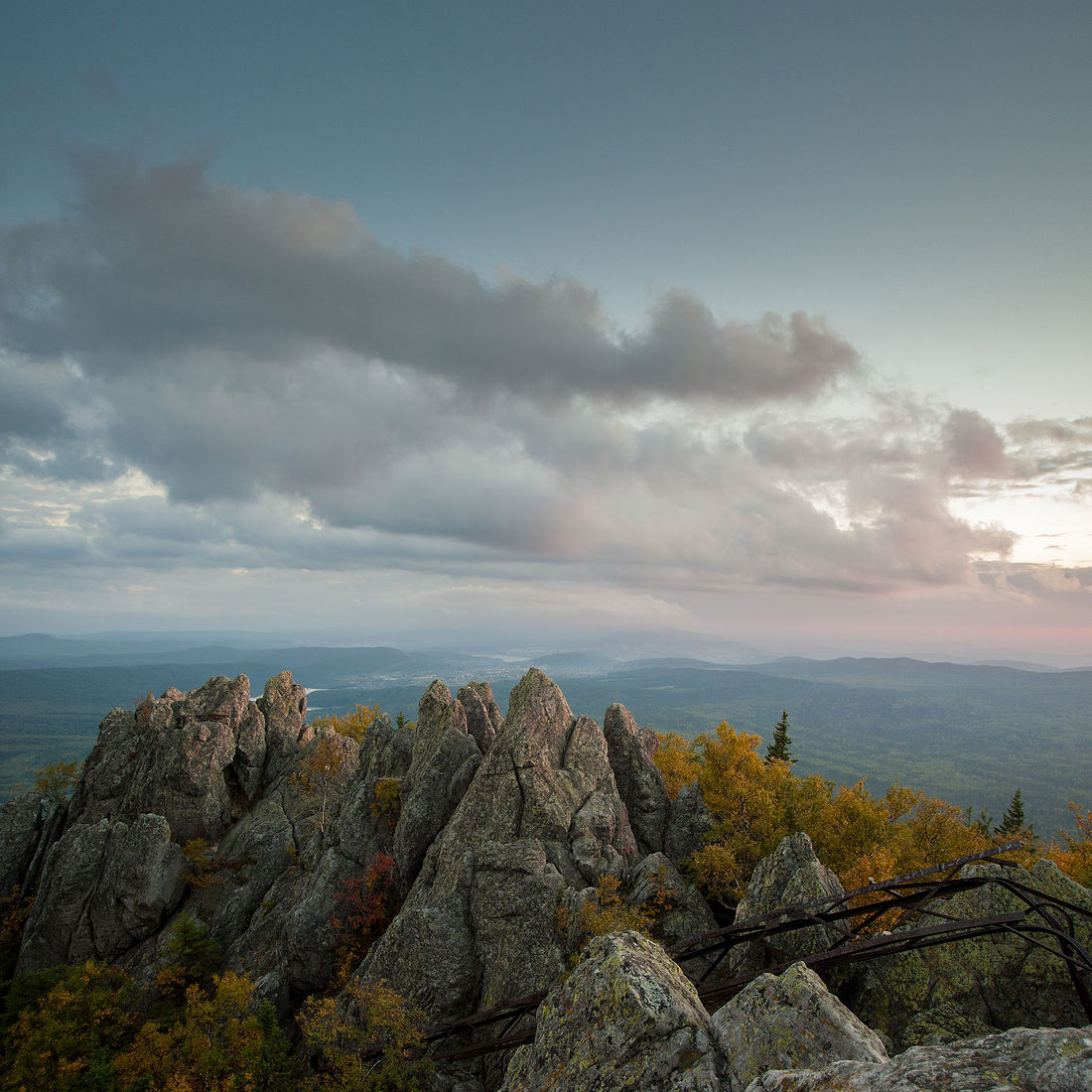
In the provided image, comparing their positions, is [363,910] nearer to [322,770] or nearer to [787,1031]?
[322,770]

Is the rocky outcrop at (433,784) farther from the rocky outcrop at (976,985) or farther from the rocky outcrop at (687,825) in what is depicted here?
the rocky outcrop at (976,985)

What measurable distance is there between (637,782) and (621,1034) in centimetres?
3710

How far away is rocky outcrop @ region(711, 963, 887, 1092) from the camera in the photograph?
38.8ft

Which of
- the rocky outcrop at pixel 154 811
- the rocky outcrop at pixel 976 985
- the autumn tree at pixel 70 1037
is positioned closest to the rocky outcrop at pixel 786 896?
the rocky outcrop at pixel 976 985

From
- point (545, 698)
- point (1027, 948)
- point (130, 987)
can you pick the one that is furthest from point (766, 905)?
point (130, 987)

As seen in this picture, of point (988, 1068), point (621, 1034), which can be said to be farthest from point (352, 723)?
point (988, 1068)

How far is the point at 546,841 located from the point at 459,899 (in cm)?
682

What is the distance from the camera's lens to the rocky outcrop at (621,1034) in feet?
41.0

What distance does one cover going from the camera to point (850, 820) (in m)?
43.7

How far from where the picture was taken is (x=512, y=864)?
113 ft

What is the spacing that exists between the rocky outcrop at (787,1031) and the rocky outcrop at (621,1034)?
59 cm

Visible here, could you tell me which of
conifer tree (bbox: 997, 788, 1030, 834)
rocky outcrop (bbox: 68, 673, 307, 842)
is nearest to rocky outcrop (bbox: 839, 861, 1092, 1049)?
rocky outcrop (bbox: 68, 673, 307, 842)

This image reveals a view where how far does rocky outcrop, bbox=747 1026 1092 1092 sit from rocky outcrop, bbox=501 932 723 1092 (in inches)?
203

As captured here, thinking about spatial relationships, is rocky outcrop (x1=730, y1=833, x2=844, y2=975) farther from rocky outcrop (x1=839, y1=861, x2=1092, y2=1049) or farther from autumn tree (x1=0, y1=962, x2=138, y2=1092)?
autumn tree (x1=0, y1=962, x2=138, y2=1092)
